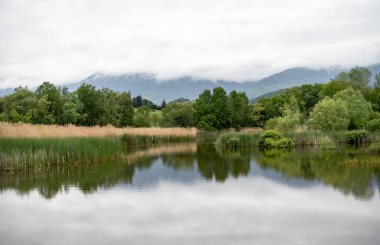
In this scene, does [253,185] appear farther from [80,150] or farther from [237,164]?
[80,150]

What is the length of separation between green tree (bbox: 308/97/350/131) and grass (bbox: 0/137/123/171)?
24604 millimetres

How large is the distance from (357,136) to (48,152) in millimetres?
28124

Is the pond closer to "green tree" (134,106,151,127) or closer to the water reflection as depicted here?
→ the water reflection

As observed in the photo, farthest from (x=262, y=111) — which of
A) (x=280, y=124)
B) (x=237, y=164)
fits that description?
(x=237, y=164)

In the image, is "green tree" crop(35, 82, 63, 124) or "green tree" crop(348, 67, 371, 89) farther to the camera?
"green tree" crop(348, 67, 371, 89)

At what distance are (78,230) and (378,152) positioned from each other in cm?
2341

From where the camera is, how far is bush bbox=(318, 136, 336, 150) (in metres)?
33.8

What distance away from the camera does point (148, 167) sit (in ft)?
71.7

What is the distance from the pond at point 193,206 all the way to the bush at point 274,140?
1702cm

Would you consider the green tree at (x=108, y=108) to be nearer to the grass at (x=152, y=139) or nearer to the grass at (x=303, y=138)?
the grass at (x=152, y=139)

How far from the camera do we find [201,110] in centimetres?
5775

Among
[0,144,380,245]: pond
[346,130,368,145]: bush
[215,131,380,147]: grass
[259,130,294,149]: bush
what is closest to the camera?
[0,144,380,245]: pond

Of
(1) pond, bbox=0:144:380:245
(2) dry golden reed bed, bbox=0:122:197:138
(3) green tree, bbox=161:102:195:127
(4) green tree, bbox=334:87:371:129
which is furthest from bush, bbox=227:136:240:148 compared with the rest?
(3) green tree, bbox=161:102:195:127

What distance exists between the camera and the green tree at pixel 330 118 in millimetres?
41781
